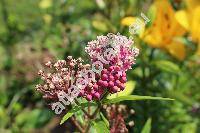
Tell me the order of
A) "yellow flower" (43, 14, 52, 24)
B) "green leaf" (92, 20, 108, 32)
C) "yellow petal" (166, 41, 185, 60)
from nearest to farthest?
"yellow petal" (166, 41, 185, 60)
"green leaf" (92, 20, 108, 32)
"yellow flower" (43, 14, 52, 24)

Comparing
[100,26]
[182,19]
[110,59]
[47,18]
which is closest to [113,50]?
[110,59]

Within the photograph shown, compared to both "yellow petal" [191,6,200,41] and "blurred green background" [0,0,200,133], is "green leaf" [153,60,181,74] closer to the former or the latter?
"blurred green background" [0,0,200,133]

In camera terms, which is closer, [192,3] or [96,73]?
[96,73]

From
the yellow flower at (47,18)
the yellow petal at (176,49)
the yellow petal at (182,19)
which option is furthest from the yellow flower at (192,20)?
the yellow flower at (47,18)

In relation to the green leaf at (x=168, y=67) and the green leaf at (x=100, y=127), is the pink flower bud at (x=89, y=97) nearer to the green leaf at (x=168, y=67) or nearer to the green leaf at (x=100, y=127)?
the green leaf at (x=100, y=127)

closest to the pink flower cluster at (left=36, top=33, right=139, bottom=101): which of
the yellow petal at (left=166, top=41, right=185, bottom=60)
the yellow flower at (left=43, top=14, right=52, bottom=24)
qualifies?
the yellow petal at (left=166, top=41, right=185, bottom=60)

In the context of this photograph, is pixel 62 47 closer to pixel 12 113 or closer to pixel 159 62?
pixel 12 113

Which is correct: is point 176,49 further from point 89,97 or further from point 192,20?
point 89,97

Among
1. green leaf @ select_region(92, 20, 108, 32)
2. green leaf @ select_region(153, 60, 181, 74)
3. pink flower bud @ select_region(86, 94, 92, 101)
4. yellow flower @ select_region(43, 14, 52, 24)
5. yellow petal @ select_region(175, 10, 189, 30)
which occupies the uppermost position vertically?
yellow flower @ select_region(43, 14, 52, 24)
